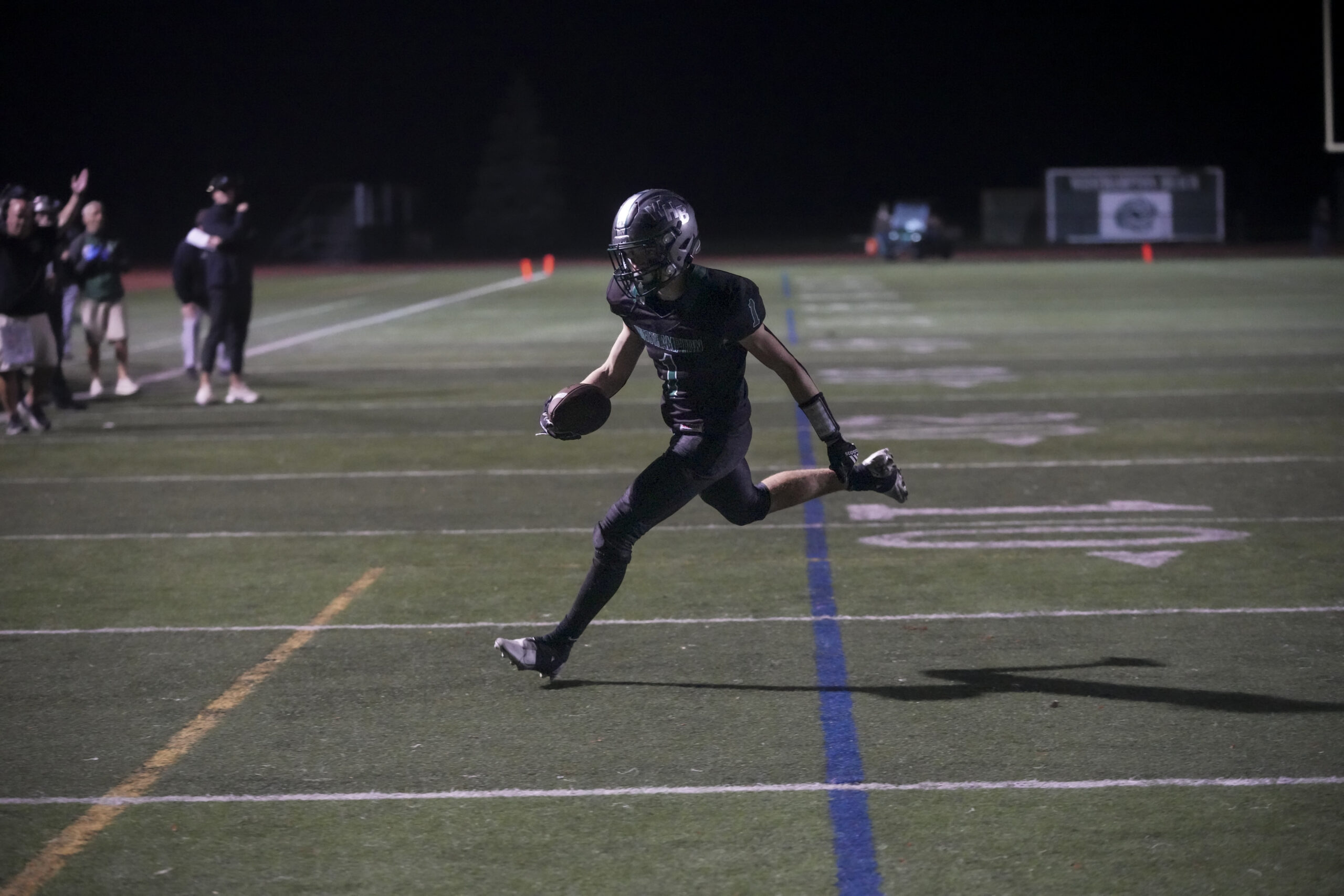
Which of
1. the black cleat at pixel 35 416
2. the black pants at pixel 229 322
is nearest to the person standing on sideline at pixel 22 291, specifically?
the black cleat at pixel 35 416

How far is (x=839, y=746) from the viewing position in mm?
5113

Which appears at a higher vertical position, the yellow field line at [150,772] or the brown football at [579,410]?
the brown football at [579,410]

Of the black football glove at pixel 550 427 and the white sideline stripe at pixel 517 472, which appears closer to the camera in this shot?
the black football glove at pixel 550 427

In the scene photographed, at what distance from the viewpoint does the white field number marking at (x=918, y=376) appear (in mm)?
15883

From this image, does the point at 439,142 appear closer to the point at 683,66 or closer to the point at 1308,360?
the point at 683,66

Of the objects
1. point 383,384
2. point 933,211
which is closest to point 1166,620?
point 383,384

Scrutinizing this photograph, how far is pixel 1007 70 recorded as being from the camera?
254 feet

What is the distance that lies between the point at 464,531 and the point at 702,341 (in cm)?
368

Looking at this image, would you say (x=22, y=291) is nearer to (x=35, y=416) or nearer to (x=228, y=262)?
(x=35, y=416)

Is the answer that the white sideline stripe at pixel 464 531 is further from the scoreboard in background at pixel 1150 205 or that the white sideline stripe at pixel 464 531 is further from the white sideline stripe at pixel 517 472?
the scoreboard in background at pixel 1150 205

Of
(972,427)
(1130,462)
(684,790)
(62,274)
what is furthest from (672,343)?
(62,274)

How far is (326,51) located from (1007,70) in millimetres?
31935

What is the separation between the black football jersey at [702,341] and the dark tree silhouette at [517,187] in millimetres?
64957

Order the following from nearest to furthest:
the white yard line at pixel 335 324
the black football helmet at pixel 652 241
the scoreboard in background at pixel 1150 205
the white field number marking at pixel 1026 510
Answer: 1. the black football helmet at pixel 652 241
2. the white field number marking at pixel 1026 510
3. the white yard line at pixel 335 324
4. the scoreboard in background at pixel 1150 205
